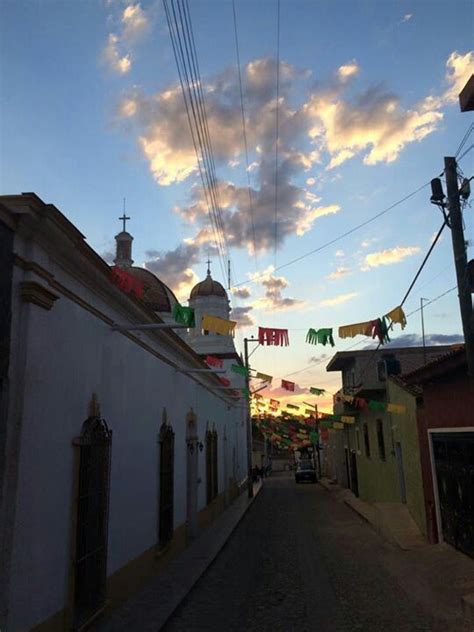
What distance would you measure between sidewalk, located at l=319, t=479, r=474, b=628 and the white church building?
460cm

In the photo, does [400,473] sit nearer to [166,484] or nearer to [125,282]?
[166,484]

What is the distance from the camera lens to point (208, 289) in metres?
30.8

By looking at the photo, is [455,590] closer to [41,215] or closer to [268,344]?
[268,344]

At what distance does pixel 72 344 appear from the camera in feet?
20.3

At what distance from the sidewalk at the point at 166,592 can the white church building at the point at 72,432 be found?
0.22 m

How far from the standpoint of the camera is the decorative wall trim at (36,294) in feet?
16.6

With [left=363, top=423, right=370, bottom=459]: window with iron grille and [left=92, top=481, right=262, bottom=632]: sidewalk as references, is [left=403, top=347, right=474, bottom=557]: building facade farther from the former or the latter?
[left=363, top=423, right=370, bottom=459]: window with iron grille

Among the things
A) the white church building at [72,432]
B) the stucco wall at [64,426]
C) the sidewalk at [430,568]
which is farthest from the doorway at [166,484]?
the sidewalk at [430,568]

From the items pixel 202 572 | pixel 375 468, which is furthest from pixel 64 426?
pixel 375 468

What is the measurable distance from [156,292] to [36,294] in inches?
648

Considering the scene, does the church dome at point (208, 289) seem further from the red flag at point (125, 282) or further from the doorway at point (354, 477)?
the red flag at point (125, 282)

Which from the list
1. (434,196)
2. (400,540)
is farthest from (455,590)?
(434,196)

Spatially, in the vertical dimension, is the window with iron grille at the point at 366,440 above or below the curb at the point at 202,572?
above

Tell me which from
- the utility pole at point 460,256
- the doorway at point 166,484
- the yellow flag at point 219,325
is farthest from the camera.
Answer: the yellow flag at point 219,325
